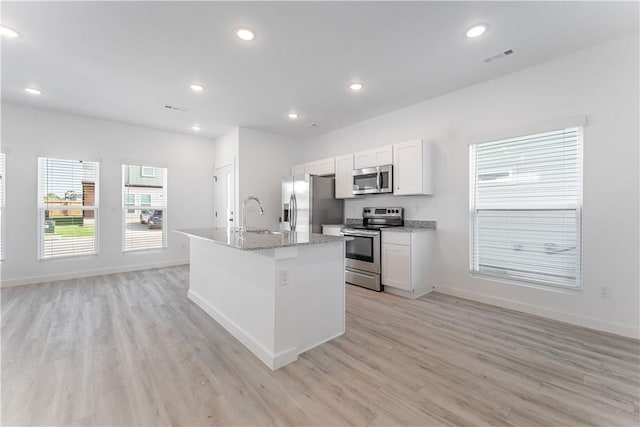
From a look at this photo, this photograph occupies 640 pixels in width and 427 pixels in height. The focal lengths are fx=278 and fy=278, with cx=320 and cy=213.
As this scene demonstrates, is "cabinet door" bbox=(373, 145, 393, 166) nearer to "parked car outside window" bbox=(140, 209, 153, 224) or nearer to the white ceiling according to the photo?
the white ceiling

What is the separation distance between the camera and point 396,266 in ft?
12.6

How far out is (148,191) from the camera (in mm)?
5590

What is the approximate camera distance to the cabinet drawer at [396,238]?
12.3 feet

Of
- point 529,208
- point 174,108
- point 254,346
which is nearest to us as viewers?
point 254,346

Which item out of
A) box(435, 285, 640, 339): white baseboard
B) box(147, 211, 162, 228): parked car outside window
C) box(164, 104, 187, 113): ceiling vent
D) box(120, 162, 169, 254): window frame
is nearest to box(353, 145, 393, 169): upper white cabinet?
box(435, 285, 640, 339): white baseboard

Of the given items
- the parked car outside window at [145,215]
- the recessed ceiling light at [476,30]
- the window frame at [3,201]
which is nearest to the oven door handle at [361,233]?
the recessed ceiling light at [476,30]

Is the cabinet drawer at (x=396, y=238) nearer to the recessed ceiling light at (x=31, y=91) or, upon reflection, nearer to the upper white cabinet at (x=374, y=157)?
the upper white cabinet at (x=374, y=157)

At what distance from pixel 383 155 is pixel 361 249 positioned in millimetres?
1521

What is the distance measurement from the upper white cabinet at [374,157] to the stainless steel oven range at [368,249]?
778 millimetres

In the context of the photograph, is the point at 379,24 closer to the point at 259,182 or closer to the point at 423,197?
the point at 423,197

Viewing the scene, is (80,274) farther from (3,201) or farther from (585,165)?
(585,165)

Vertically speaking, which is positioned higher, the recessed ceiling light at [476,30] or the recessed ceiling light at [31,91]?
the recessed ceiling light at [31,91]

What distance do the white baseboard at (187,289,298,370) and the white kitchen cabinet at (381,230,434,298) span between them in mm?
2055

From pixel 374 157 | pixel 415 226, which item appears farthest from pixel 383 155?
pixel 415 226
